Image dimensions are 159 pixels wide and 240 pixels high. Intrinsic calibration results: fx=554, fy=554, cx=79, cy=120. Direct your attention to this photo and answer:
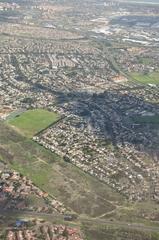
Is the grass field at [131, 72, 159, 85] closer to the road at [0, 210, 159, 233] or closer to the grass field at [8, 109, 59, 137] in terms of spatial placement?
the grass field at [8, 109, 59, 137]

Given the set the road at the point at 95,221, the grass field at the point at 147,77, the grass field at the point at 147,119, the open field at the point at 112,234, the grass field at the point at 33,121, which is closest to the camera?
the open field at the point at 112,234

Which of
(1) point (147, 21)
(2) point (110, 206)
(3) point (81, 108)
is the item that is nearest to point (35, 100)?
(3) point (81, 108)

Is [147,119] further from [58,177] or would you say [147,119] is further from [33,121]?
[58,177]

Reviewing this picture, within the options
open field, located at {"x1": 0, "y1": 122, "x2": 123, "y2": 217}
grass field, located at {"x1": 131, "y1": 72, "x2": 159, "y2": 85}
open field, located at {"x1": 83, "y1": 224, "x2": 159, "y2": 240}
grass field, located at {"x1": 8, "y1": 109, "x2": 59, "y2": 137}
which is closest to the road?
open field, located at {"x1": 83, "y1": 224, "x2": 159, "y2": 240}

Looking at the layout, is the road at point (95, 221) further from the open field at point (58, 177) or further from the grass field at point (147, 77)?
the grass field at point (147, 77)

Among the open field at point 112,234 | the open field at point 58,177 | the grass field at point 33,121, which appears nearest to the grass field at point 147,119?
the grass field at point 33,121
